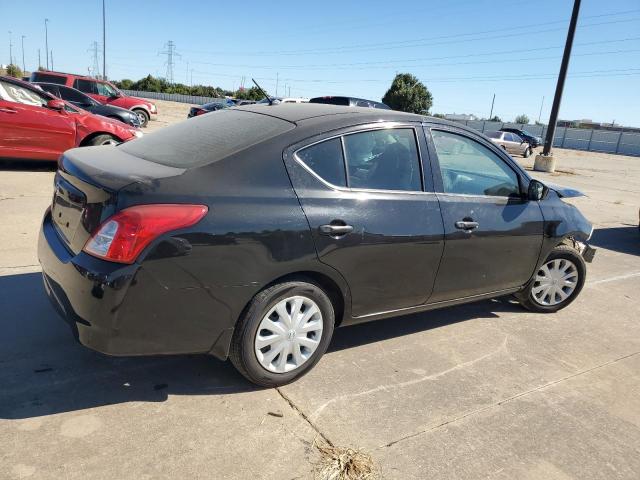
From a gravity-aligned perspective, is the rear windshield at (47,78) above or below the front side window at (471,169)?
above

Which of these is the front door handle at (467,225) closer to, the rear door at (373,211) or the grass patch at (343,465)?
the rear door at (373,211)

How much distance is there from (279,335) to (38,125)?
7.63 m

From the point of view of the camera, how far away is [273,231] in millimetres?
2779

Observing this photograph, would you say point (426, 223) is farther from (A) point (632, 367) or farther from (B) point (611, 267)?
(B) point (611, 267)

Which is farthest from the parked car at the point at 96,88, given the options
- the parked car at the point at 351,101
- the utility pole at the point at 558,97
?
the utility pole at the point at 558,97

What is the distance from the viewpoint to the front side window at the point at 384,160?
322cm

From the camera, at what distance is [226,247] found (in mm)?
2648

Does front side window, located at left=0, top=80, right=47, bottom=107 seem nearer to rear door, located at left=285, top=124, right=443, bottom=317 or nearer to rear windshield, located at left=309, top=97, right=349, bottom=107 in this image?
rear door, located at left=285, top=124, right=443, bottom=317

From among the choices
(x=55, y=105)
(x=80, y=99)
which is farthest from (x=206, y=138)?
(x=80, y=99)

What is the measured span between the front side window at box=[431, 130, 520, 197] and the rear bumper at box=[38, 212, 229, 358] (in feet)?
6.37

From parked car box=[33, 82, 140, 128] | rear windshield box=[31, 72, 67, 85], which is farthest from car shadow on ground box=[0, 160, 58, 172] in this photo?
rear windshield box=[31, 72, 67, 85]

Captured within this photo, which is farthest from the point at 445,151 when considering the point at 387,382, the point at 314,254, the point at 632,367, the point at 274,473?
the point at 274,473

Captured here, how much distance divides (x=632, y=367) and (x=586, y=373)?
0.47m

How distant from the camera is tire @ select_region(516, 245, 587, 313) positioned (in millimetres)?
4590
